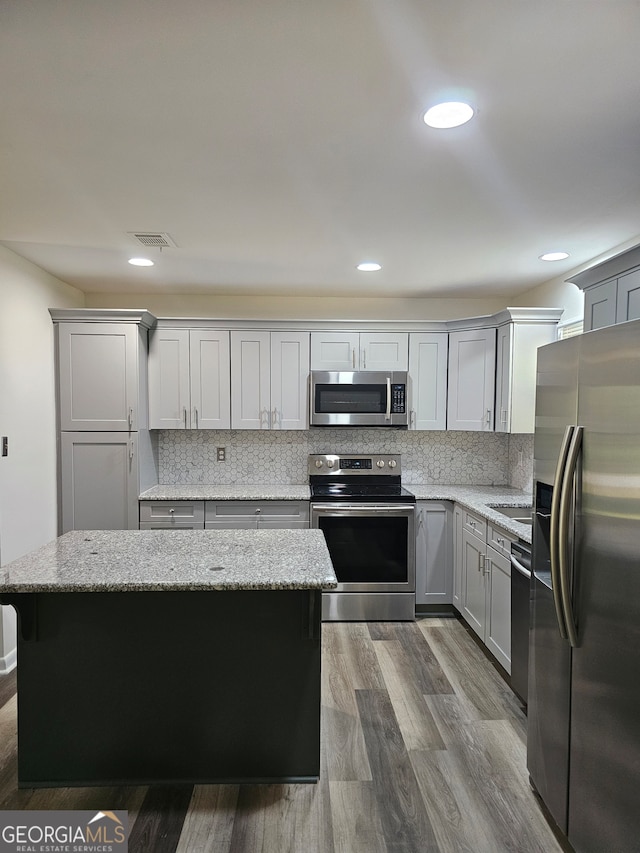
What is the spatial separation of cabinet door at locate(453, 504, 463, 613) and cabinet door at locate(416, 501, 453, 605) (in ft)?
0.20

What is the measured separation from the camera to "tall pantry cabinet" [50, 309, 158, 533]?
3.71 meters

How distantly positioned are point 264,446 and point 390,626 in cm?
180

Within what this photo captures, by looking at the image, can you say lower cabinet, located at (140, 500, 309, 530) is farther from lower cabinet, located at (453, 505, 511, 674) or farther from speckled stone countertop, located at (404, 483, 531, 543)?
lower cabinet, located at (453, 505, 511, 674)

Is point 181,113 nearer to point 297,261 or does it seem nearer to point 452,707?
point 297,261

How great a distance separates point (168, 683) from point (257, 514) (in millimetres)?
1820

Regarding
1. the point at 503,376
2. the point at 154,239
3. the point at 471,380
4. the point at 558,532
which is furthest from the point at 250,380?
the point at 558,532

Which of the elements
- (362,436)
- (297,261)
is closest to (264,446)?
(362,436)

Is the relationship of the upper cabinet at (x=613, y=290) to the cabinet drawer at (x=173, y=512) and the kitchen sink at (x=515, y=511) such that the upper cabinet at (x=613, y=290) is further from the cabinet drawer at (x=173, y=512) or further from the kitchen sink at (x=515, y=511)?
the cabinet drawer at (x=173, y=512)

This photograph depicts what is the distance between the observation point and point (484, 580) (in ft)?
10.6

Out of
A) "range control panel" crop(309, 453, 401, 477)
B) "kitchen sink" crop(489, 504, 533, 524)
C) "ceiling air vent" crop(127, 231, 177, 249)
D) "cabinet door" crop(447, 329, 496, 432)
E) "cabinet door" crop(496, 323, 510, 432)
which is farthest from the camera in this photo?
"range control panel" crop(309, 453, 401, 477)

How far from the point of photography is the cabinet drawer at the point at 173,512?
3.80 meters

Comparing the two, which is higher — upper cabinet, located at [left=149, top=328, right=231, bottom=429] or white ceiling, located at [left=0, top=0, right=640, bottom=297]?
white ceiling, located at [left=0, top=0, right=640, bottom=297]

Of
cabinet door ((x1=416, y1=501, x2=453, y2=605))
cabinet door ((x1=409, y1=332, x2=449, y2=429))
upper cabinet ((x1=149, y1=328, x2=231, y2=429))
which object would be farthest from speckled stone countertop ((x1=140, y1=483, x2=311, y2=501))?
cabinet door ((x1=409, y1=332, x2=449, y2=429))

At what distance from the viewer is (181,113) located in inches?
63.9
